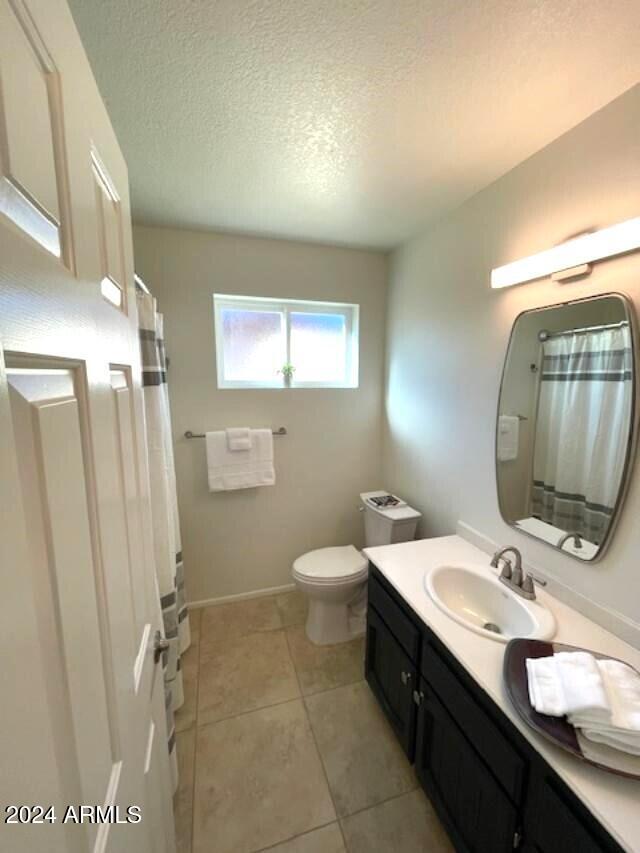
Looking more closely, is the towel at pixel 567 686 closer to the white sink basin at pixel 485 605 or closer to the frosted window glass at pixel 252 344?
the white sink basin at pixel 485 605

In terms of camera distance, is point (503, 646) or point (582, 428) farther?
point (582, 428)

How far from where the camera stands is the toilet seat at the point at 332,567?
1873mm

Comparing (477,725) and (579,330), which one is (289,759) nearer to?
(477,725)

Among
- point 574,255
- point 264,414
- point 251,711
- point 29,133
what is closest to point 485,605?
point 251,711

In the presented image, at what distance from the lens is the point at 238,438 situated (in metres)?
2.13

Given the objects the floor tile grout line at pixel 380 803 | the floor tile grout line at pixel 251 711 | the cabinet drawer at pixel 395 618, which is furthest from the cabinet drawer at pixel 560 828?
the floor tile grout line at pixel 251 711

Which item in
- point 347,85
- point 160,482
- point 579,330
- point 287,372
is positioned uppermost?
point 347,85

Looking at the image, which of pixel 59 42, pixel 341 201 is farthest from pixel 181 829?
pixel 341 201

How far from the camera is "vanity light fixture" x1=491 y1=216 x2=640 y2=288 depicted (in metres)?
0.98

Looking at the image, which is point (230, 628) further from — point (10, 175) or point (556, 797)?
point (10, 175)

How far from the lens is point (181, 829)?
116cm

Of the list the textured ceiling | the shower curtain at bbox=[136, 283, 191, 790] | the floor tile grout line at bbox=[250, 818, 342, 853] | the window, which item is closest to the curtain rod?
Result: the textured ceiling

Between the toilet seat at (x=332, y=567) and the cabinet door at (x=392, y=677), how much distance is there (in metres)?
0.30

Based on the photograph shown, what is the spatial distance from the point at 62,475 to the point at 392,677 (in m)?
1.56
